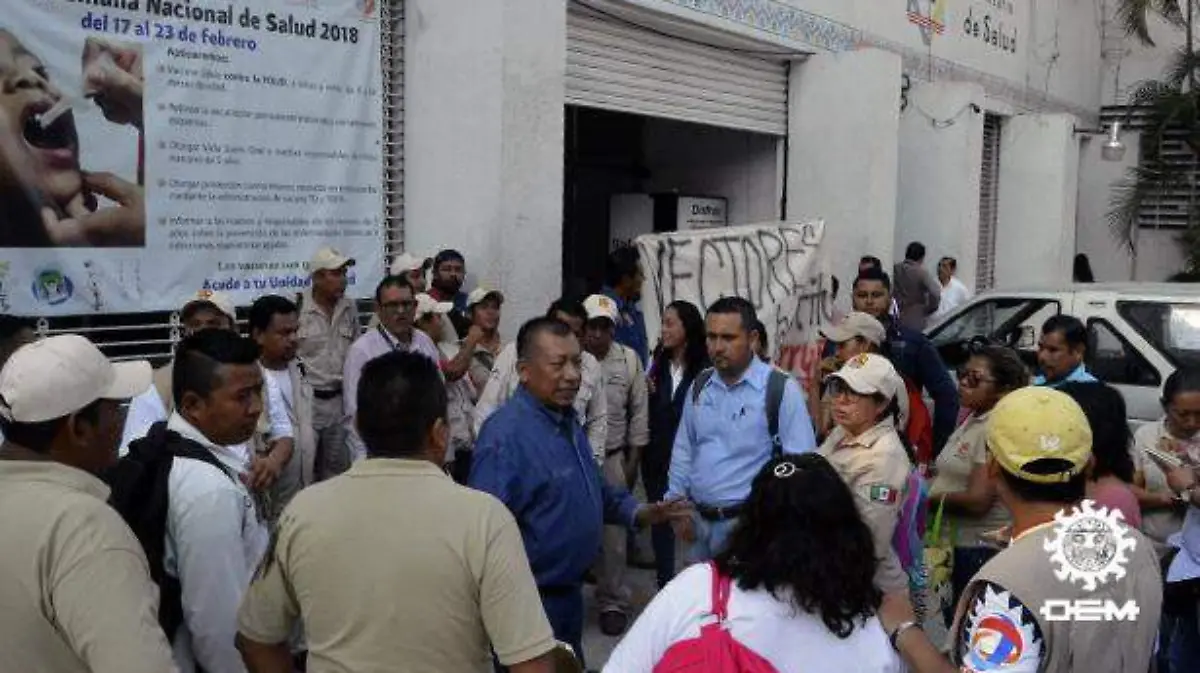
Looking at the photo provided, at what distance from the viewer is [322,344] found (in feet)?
18.9

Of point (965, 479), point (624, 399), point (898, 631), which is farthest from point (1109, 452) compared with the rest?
point (624, 399)

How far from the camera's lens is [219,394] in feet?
9.66

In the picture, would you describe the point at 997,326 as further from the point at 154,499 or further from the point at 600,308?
the point at 154,499

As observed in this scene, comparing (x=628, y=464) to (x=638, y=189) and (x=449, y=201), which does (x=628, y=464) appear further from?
(x=638, y=189)

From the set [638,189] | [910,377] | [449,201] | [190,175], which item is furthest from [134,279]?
[638,189]

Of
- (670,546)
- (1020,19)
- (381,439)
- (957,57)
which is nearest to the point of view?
(381,439)

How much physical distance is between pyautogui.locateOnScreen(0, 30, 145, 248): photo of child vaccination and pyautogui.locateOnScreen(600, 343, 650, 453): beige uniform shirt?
2565 mm

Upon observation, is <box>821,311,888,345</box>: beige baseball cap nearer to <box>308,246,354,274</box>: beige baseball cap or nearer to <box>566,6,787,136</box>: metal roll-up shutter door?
<box>308,246,354,274</box>: beige baseball cap

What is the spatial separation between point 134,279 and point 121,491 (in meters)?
3.83

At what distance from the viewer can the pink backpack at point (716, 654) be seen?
86.0 inches

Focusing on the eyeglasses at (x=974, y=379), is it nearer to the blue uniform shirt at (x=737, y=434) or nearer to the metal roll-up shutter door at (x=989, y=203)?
the blue uniform shirt at (x=737, y=434)

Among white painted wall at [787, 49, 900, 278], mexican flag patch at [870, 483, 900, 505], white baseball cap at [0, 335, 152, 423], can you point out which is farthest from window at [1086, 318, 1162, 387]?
white baseball cap at [0, 335, 152, 423]

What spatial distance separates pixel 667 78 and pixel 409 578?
26.5 feet

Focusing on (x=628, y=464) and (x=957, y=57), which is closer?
(x=628, y=464)
